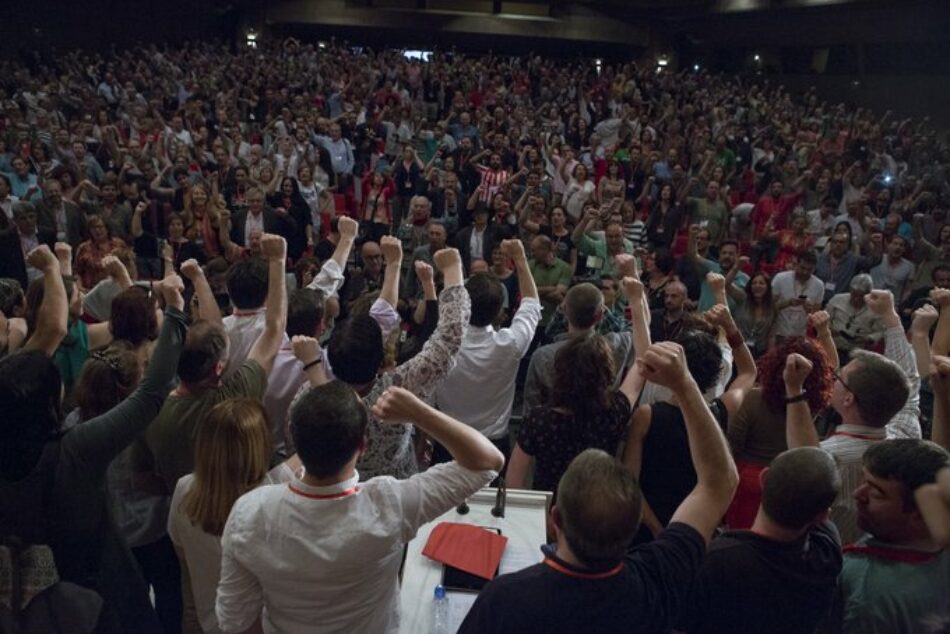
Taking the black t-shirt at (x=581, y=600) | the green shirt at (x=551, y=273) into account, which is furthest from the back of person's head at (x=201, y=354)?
the green shirt at (x=551, y=273)

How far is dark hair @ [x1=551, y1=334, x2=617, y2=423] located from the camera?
7.66 feet

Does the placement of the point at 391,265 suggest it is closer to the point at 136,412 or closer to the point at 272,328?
the point at 272,328

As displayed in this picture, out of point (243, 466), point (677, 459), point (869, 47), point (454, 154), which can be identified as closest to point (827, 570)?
point (677, 459)

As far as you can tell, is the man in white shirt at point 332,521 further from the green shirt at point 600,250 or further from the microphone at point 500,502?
the green shirt at point 600,250

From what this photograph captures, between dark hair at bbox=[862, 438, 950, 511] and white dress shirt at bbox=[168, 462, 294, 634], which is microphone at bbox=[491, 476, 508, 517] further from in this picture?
dark hair at bbox=[862, 438, 950, 511]

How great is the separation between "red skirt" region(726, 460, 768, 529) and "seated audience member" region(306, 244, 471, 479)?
3.46ft

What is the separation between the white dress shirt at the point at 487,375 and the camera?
→ 3084 mm

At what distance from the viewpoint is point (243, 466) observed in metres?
1.85

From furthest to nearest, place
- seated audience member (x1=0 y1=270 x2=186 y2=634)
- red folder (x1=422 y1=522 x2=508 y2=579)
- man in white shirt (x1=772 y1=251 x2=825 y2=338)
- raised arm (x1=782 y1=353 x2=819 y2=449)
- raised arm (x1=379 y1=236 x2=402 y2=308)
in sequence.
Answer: man in white shirt (x1=772 y1=251 x2=825 y2=338)
raised arm (x1=379 y1=236 x2=402 y2=308)
raised arm (x1=782 y1=353 x2=819 y2=449)
red folder (x1=422 y1=522 x2=508 y2=579)
seated audience member (x1=0 y1=270 x2=186 y2=634)

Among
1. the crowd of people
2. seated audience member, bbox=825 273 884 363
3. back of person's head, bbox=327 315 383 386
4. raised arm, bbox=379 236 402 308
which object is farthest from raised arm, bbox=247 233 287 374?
seated audience member, bbox=825 273 884 363

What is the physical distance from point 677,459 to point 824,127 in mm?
13003

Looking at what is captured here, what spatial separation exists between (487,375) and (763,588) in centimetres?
165

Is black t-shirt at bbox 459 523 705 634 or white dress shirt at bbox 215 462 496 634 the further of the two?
white dress shirt at bbox 215 462 496 634

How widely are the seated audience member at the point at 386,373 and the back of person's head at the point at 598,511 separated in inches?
36.1
